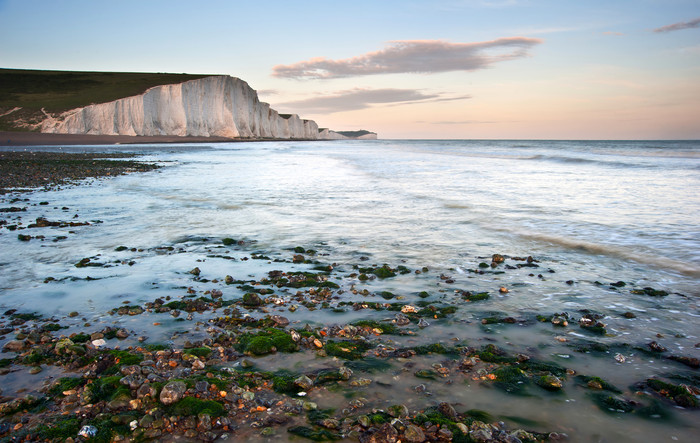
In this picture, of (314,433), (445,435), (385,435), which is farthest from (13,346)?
(445,435)

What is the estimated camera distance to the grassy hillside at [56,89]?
88.9m

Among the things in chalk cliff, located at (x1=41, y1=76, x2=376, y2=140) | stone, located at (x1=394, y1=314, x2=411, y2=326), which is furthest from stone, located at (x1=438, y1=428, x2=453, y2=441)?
chalk cliff, located at (x1=41, y1=76, x2=376, y2=140)

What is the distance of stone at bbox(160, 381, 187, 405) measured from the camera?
3.58m

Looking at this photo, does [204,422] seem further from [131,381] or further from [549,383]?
[549,383]

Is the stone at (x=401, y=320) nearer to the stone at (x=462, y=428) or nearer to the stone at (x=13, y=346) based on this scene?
the stone at (x=462, y=428)

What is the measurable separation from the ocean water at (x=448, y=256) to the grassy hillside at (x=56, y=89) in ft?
299

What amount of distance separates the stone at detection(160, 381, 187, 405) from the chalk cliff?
9813 cm

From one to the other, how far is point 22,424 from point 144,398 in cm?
91

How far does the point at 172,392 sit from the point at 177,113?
102m

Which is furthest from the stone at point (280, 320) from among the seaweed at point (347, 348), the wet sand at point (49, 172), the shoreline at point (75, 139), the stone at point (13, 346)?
the shoreline at point (75, 139)

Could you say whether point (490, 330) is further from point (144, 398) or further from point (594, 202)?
point (594, 202)

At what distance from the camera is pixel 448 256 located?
8680 millimetres

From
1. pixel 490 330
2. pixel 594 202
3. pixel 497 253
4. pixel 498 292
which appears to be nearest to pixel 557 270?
pixel 497 253

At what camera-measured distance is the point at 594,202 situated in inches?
643
